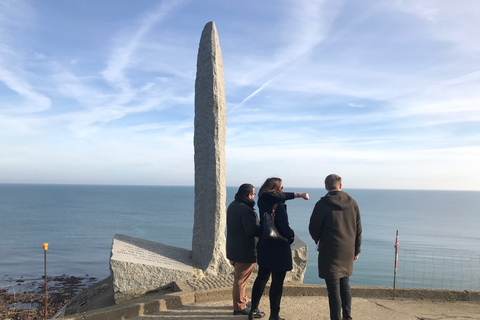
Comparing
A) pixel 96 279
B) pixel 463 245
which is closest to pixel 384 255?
pixel 463 245

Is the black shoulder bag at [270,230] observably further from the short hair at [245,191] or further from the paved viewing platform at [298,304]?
the paved viewing platform at [298,304]

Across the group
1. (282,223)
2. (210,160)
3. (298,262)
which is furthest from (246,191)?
(298,262)

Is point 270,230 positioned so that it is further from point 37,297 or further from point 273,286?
point 37,297

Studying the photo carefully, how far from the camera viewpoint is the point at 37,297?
12.3m

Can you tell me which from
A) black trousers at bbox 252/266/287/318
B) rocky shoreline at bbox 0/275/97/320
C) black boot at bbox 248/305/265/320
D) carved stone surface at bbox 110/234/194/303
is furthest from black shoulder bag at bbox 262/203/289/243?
rocky shoreline at bbox 0/275/97/320

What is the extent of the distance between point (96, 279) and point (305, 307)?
13864mm

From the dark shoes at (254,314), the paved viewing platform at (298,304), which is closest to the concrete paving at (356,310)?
the paved viewing platform at (298,304)

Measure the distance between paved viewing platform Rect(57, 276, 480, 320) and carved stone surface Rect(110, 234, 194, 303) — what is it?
0.19 m

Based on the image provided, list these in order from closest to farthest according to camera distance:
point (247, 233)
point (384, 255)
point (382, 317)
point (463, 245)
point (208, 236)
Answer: point (247, 233) < point (382, 317) < point (208, 236) < point (384, 255) < point (463, 245)

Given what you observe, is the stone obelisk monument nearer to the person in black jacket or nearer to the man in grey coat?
the person in black jacket

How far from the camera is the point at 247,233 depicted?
4.16 m

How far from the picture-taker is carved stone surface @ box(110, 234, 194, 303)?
629cm

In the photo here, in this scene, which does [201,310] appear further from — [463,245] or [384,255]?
[463,245]

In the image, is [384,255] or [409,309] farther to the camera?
[384,255]
